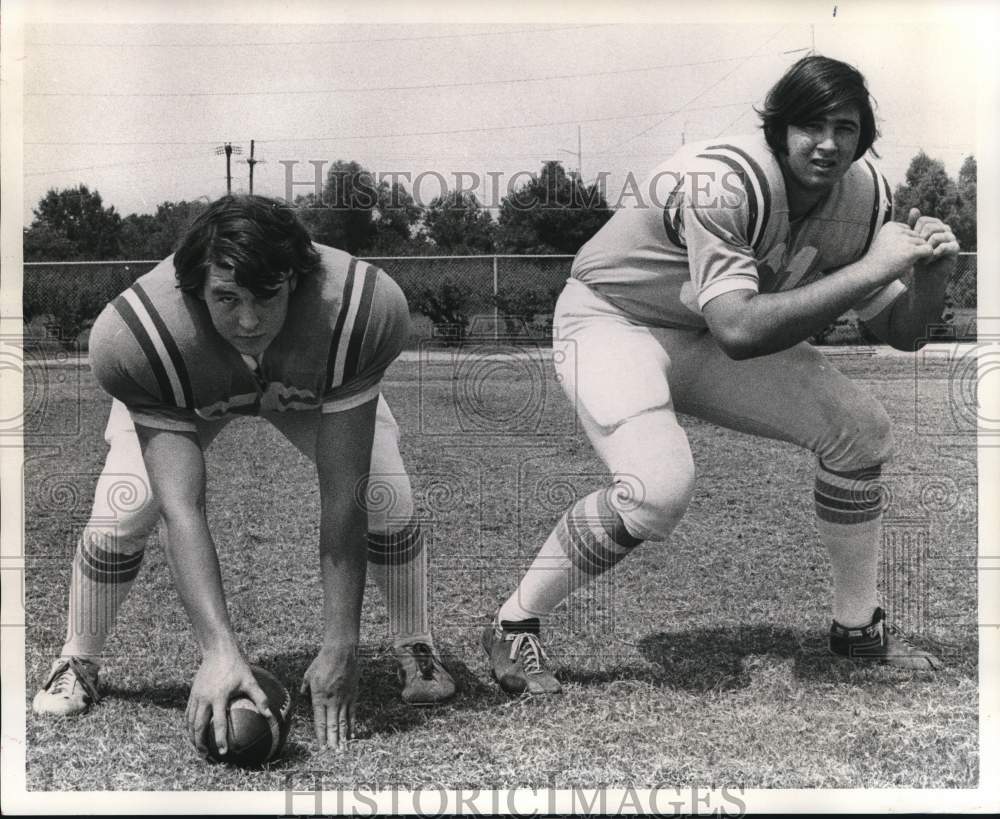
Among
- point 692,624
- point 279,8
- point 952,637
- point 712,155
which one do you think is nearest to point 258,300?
point 279,8

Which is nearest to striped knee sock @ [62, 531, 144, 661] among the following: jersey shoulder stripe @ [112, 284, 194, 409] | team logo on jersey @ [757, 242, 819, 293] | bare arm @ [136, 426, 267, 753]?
bare arm @ [136, 426, 267, 753]

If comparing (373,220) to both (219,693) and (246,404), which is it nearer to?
(246,404)

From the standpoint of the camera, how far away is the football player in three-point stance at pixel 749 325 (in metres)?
3.42

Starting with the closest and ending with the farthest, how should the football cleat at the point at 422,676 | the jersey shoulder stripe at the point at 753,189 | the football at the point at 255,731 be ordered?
the football at the point at 255,731
the jersey shoulder stripe at the point at 753,189
the football cleat at the point at 422,676

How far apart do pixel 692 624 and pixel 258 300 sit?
6.18 ft

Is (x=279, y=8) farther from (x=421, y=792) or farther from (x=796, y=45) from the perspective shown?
(x=421, y=792)

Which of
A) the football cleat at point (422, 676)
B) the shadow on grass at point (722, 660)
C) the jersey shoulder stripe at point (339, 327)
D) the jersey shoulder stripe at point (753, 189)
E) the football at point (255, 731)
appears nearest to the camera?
the football at point (255, 731)

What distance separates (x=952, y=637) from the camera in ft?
12.7

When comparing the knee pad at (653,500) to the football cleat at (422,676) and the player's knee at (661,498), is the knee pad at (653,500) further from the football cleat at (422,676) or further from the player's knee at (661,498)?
the football cleat at (422,676)

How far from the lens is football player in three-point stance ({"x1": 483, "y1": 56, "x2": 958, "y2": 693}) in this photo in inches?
135

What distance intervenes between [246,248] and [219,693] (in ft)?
4.14

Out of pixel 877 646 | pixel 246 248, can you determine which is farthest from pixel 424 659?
pixel 877 646

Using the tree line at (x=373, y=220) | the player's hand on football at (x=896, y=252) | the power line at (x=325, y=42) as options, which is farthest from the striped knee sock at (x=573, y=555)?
the power line at (x=325, y=42)

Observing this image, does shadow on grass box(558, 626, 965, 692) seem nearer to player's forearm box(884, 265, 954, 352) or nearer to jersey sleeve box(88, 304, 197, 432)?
player's forearm box(884, 265, 954, 352)
